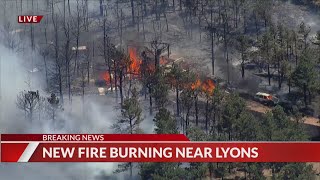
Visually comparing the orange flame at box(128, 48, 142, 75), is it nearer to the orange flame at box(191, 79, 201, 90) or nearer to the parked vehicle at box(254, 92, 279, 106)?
the orange flame at box(191, 79, 201, 90)

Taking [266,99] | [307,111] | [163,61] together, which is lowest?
[307,111]

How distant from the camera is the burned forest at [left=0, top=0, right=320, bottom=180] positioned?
5884 cm

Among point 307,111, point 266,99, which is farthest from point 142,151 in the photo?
point 266,99

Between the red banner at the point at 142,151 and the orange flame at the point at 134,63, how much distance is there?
1748 inches

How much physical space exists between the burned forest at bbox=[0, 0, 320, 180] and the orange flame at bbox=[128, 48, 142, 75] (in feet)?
0.80

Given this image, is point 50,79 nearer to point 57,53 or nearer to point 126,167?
point 57,53

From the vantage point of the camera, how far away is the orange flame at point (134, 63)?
89188 millimetres

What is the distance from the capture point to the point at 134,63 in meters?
92.2

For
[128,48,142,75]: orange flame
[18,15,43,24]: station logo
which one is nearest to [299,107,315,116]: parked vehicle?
[128,48,142,75]: orange flame

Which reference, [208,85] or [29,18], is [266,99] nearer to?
[208,85]

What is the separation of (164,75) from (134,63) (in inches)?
593

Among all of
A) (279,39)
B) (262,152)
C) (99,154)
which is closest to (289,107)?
(279,39)

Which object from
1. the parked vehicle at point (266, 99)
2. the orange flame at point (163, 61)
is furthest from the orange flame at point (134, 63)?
the parked vehicle at point (266, 99)

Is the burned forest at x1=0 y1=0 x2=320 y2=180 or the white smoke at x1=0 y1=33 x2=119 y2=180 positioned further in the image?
the burned forest at x1=0 y1=0 x2=320 y2=180
